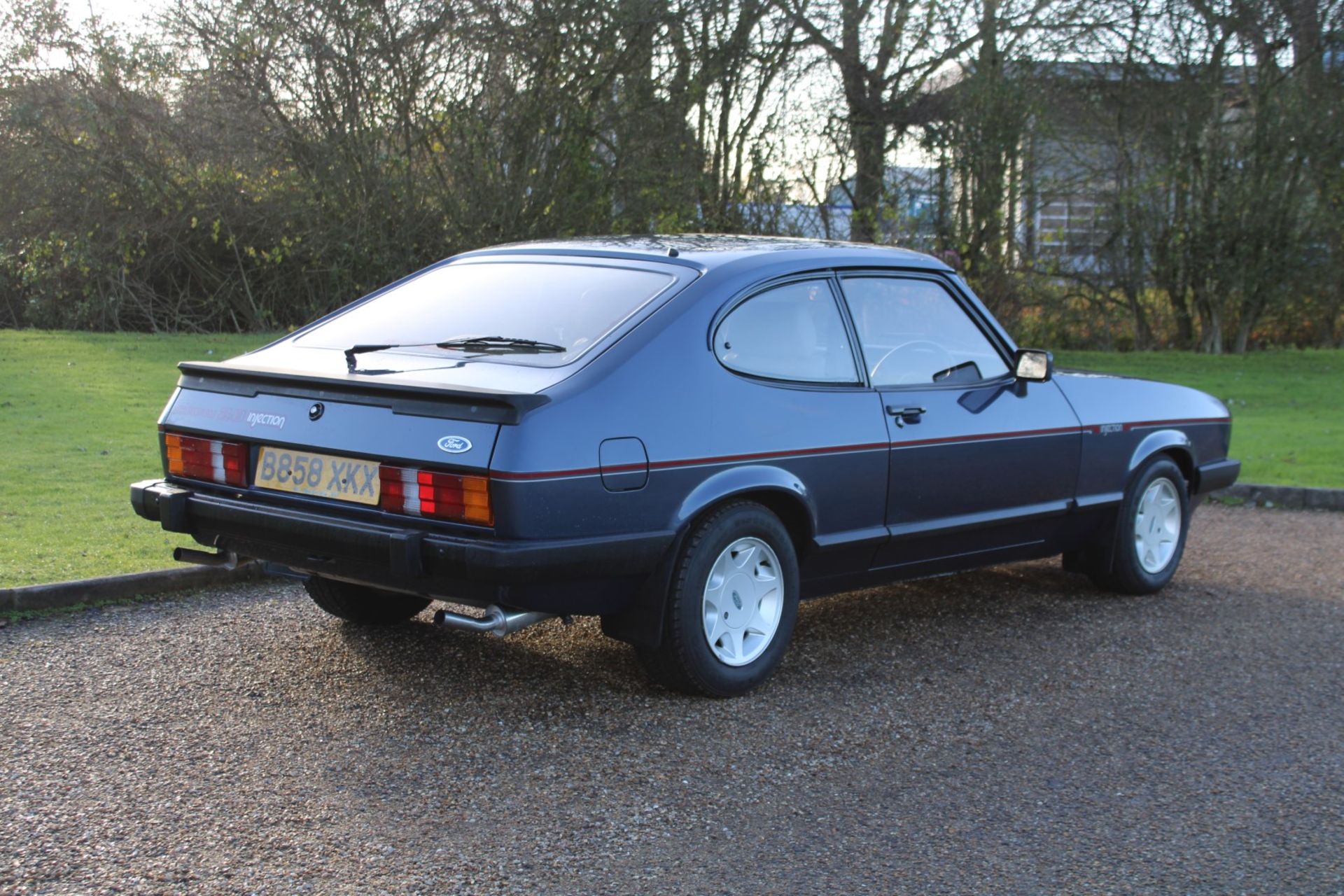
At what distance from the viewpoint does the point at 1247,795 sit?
4.00m

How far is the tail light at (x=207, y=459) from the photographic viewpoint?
4.64m

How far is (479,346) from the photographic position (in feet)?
15.4

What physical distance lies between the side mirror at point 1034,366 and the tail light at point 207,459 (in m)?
3.14

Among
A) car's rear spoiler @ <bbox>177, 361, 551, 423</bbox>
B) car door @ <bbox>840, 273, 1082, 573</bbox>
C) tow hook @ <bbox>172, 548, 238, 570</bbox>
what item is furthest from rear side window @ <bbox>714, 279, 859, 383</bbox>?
tow hook @ <bbox>172, 548, 238, 570</bbox>

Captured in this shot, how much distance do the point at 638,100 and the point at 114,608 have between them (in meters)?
12.7

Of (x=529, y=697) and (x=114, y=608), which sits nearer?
(x=529, y=697)

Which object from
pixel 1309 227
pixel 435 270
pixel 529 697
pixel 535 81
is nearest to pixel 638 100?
pixel 535 81

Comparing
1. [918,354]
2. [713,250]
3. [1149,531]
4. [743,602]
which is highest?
[713,250]

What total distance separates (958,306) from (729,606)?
1.93m

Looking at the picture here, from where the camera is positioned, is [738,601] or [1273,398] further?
[1273,398]

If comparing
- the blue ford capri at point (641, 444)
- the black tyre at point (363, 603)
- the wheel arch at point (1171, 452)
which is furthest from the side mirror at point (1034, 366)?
the black tyre at point (363, 603)

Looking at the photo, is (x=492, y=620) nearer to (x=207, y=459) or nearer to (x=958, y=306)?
(x=207, y=459)

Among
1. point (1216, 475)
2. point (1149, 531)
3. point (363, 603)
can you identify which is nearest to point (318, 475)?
point (363, 603)

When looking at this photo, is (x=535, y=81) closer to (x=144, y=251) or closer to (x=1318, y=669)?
(x=144, y=251)
